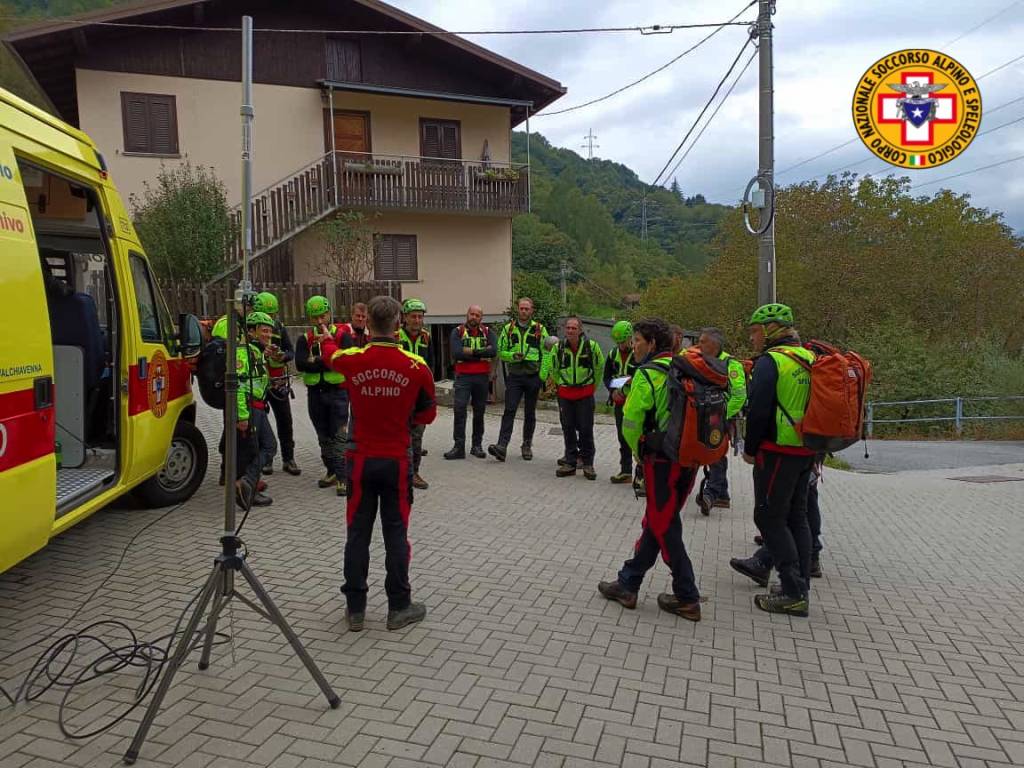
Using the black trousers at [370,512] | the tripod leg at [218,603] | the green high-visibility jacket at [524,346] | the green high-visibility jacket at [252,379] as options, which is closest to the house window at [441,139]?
the green high-visibility jacket at [524,346]

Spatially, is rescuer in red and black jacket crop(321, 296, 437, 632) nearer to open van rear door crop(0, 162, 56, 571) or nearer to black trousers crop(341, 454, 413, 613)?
→ black trousers crop(341, 454, 413, 613)

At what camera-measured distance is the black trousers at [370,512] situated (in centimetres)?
407

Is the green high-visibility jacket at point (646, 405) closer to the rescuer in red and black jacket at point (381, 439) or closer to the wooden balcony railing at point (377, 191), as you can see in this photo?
the rescuer in red and black jacket at point (381, 439)

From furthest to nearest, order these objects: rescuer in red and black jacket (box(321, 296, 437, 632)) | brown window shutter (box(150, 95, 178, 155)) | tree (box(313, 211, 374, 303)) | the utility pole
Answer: brown window shutter (box(150, 95, 178, 155)) < tree (box(313, 211, 374, 303)) < the utility pole < rescuer in red and black jacket (box(321, 296, 437, 632))

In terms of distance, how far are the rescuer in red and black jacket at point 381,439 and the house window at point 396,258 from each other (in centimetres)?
1747

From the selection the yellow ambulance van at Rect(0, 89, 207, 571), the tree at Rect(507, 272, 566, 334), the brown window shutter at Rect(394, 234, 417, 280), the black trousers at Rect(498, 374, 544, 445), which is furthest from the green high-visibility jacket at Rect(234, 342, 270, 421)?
the brown window shutter at Rect(394, 234, 417, 280)

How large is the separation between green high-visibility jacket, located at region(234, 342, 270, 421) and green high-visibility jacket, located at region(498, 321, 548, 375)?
315 centimetres

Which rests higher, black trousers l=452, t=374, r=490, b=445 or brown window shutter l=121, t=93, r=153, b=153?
brown window shutter l=121, t=93, r=153, b=153

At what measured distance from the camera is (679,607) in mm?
4508

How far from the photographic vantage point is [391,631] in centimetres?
423

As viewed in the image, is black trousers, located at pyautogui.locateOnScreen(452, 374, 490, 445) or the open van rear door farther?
black trousers, located at pyautogui.locateOnScreen(452, 374, 490, 445)

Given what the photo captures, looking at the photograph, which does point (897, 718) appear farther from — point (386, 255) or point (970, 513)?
point (386, 255)

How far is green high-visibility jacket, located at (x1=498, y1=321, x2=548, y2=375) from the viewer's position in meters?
9.00

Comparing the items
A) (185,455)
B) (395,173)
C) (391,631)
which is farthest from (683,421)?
(395,173)
